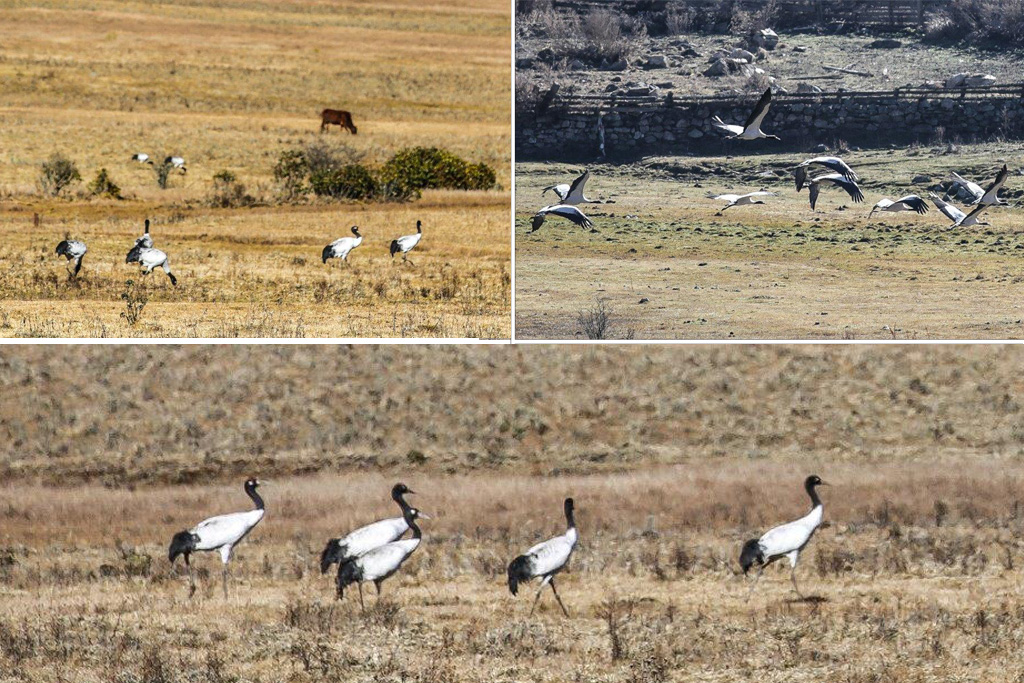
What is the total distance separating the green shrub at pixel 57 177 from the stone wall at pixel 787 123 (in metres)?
18.3

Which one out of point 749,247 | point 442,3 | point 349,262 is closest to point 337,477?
point 749,247

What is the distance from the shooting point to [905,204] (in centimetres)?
3033

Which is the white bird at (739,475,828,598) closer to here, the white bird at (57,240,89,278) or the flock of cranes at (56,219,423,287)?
the flock of cranes at (56,219,423,287)

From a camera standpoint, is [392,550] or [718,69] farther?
[718,69]

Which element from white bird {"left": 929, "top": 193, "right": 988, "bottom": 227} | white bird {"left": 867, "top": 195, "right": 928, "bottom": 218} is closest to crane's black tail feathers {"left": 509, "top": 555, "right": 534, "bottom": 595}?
white bird {"left": 867, "top": 195, "right": 928, "bottom": 218}

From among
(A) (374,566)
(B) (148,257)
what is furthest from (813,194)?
(A) (374,566)

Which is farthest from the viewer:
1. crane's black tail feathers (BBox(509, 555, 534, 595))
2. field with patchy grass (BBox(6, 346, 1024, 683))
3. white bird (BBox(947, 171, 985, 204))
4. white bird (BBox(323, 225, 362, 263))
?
white bird (BBox(323, 225, 362, 263))

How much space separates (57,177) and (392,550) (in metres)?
33.5

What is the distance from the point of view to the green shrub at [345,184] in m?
48.2

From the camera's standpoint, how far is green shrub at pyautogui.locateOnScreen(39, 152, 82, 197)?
153 feet

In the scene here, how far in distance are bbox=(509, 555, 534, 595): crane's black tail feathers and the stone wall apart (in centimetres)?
1863

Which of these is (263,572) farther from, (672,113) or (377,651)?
(672,113)

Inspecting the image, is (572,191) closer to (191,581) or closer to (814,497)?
(814,497)

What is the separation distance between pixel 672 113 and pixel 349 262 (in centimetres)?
896
